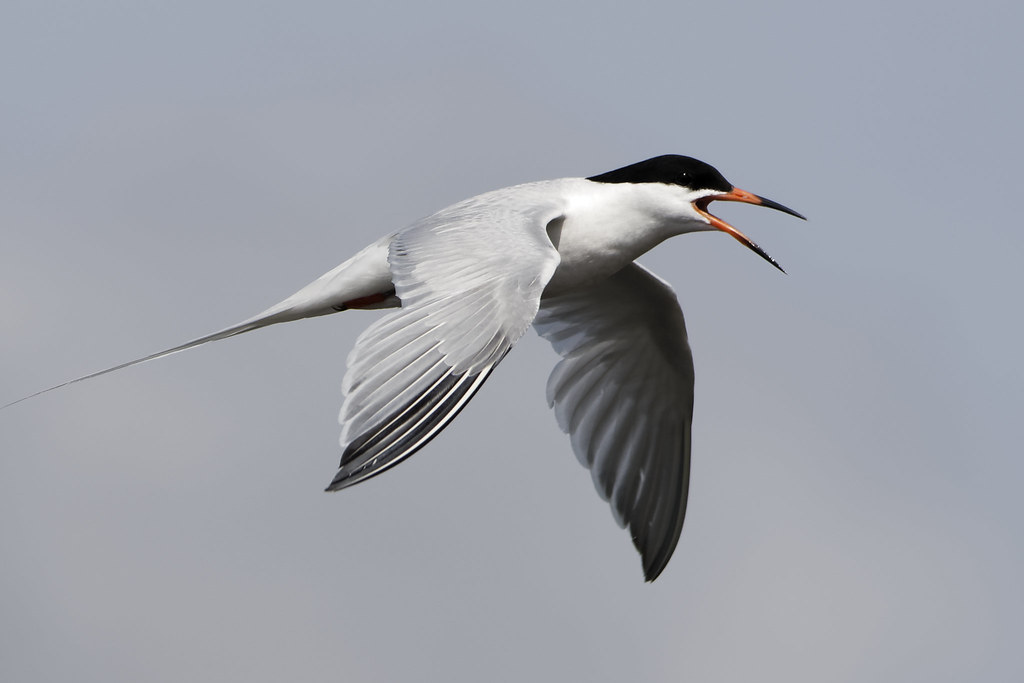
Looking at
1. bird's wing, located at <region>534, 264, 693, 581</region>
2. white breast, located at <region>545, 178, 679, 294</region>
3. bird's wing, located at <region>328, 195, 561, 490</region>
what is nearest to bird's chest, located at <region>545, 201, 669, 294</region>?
white breast, located at <region>545, 178, 679, 294</region>

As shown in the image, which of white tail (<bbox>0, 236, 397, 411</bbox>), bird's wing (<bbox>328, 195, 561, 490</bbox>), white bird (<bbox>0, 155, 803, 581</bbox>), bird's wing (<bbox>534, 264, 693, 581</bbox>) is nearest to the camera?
bird's wing (<bbox>328, 195, 561, 490</bbox>)

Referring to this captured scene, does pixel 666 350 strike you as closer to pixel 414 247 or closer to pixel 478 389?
pixel 414 247

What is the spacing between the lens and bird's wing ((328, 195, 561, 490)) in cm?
589

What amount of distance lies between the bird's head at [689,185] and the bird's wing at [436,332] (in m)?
1.37

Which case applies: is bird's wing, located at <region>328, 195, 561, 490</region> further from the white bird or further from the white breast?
the white breast

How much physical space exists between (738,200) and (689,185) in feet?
1.34

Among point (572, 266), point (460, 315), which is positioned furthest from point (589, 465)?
point (460, 315)

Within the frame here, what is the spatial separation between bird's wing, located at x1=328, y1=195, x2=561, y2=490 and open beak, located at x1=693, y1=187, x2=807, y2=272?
1.55m

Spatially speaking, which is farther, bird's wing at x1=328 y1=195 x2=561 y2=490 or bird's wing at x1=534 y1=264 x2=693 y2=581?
bird's wing at x1=534 y1=264 x2=693 y2=581

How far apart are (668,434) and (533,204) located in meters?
2.64

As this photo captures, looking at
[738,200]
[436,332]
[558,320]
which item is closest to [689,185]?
[738,200]

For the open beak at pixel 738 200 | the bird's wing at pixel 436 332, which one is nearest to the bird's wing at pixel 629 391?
the open beak at pixel 738 200

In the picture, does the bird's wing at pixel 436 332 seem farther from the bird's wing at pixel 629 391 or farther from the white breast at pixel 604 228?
the bird's wing at pixel 629 391

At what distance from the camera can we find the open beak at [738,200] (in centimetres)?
832
